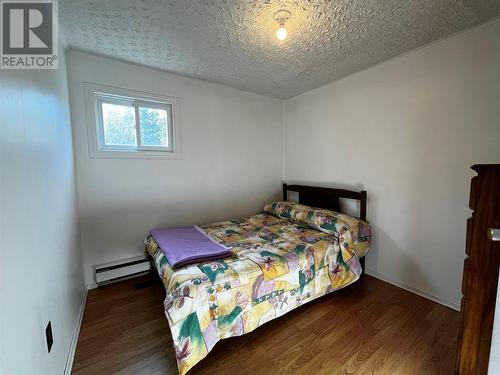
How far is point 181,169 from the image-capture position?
2719 mm

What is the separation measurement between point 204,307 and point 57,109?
174cm

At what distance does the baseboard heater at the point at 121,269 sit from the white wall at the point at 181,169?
3.3 inches

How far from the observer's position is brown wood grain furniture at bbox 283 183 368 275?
8.06 ft

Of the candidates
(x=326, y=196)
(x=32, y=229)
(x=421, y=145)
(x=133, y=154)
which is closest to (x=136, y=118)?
(x=133, y=154)

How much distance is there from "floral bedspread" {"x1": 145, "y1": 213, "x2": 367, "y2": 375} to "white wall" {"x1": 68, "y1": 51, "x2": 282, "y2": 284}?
527 mm

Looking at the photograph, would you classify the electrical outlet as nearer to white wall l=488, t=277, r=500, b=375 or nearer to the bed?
the bed

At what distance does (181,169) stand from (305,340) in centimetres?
218

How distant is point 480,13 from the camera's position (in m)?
1.58

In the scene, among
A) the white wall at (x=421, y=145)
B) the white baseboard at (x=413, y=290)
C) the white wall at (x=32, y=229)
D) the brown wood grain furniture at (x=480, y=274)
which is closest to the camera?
the white wall at (x=32, y=229)

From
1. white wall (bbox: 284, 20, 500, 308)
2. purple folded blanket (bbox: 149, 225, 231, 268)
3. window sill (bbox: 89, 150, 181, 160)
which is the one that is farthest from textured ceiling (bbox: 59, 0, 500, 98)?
purple folded blanket (bbox: 149, 225, 231, 268)

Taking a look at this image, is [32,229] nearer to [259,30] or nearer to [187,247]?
[187,247]

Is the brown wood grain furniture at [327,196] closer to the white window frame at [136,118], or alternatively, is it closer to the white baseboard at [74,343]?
the white window frame at [136,118]

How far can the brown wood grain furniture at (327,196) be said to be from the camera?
246cm

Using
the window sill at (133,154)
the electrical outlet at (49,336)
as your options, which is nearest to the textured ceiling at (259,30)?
the window sill at (133,154)
